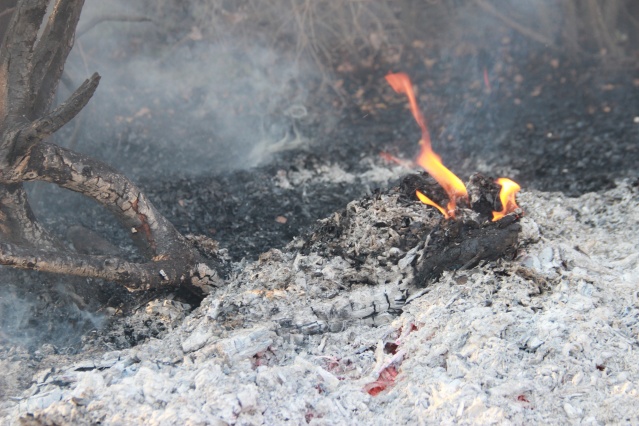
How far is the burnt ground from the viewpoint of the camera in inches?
189

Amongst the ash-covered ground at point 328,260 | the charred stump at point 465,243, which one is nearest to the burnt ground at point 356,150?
the ash-covered ground at point 328,260

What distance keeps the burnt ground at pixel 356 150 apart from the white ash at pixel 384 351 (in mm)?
797

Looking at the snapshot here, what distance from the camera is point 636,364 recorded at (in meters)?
3.08

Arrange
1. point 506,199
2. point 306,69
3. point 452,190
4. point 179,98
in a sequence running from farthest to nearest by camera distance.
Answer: point 306,69 → point 179,98 → point 452,190 → point 506,199

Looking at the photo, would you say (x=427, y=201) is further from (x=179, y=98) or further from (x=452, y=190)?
(x=179, y=98)

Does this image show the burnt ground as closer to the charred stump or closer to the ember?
the ember

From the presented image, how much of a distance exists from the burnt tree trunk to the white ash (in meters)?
0.44

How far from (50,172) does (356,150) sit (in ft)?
10.5

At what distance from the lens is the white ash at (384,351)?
290 cm

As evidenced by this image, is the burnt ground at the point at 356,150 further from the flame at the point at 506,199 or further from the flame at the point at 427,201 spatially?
the flame at the point at 506,199

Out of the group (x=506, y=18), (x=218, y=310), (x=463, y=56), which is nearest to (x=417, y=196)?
(x=218, y=310)

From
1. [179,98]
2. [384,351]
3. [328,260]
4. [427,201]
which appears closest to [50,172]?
[328,260]

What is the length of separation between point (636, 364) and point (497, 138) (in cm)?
347

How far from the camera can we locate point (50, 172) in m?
3.66
